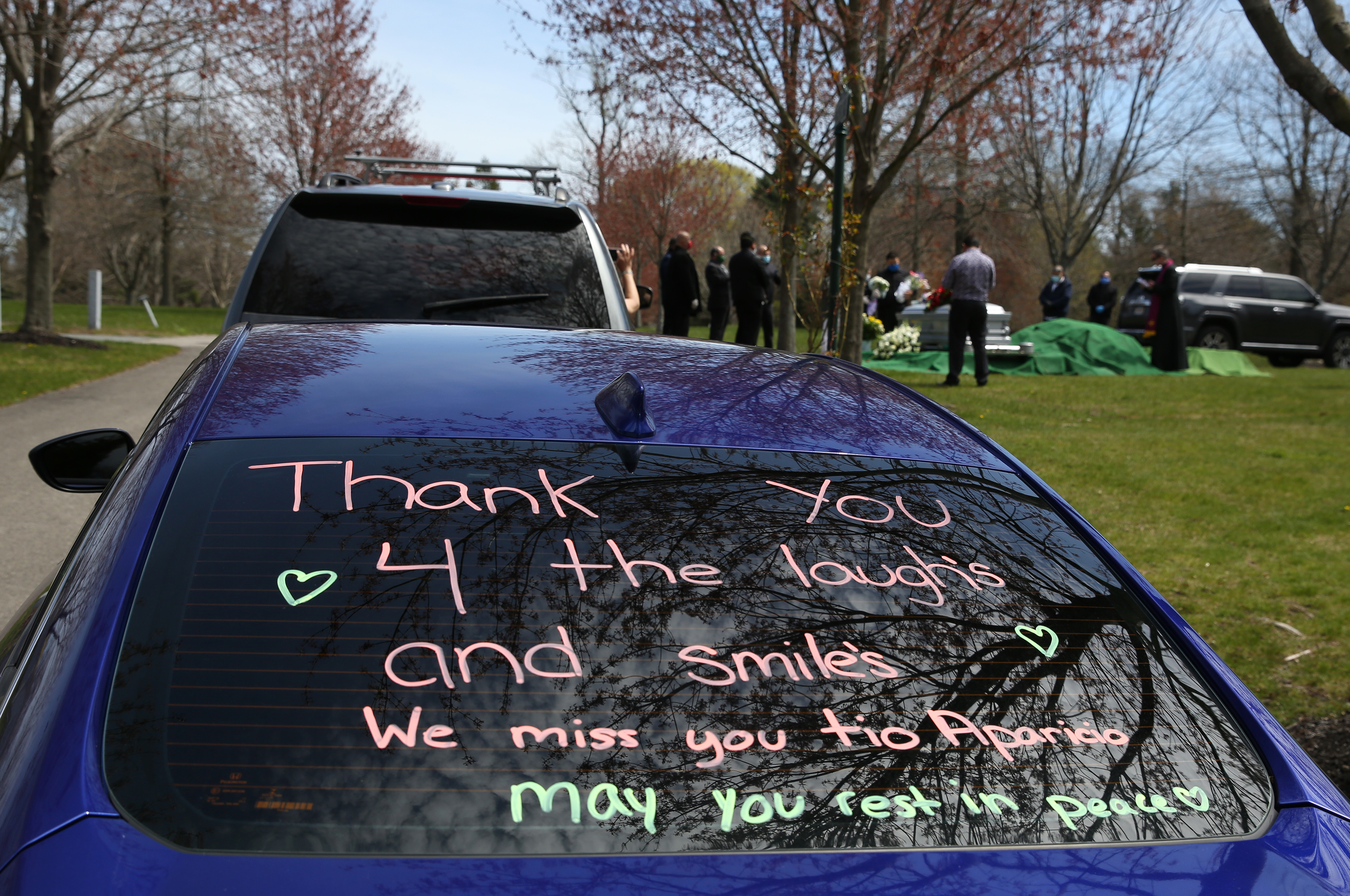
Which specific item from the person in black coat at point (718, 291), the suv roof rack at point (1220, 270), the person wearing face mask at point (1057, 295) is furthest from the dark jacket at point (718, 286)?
the suv roof rack at point (1220, 270)

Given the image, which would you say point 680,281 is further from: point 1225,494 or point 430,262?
point 430,262

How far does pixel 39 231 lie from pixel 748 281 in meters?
12.1

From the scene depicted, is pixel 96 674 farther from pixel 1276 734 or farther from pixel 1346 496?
pixel 1346 496

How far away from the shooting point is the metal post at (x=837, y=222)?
950 cm

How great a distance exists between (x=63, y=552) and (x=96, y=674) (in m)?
5.30

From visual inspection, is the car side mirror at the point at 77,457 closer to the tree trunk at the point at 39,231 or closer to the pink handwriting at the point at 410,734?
the pink handwriting at the point at 410,734

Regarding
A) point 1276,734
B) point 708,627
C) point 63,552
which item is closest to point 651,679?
point 708,627

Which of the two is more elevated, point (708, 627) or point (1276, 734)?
point (708, 627)

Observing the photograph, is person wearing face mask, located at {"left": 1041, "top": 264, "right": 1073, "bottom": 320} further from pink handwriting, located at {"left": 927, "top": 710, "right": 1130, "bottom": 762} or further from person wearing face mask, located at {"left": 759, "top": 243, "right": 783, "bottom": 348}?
pink handwriting, located at {"left": 927, "top": 710, "right": 1130, "bottom": 762}

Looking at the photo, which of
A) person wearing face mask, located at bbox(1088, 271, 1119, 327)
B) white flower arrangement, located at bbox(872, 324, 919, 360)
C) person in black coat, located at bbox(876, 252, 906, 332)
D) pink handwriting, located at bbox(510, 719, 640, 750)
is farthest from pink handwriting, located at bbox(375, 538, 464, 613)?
person wearing face mask, located at bbox(1088, 271, 1119, 327)

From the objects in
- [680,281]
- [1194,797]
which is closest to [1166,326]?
[680,281]

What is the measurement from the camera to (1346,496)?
26.9 ft

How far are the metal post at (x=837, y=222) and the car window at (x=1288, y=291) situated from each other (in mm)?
14963

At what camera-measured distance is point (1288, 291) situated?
74.5ft
